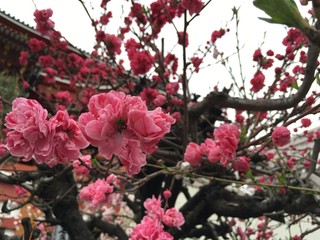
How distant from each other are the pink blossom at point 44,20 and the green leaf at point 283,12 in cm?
297

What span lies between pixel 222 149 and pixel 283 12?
1.36m

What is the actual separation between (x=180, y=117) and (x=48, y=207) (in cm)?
161

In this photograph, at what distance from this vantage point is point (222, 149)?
211 centimetres

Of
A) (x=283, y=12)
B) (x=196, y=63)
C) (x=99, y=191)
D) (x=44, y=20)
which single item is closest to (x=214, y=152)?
(x=99, y=191)

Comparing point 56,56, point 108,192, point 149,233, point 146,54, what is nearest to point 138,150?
point 149,233

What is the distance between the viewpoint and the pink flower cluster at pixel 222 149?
2.08m

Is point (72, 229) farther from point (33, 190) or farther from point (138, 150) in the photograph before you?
point (138, 150)

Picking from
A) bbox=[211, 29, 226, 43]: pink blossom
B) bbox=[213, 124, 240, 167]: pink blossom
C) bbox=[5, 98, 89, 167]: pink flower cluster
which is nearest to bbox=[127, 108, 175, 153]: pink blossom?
bbox=[5, 98, 89, 167]: pink flower cluster

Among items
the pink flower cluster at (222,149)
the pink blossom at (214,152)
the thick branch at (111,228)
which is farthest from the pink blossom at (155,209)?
the thick branch at (111,228)

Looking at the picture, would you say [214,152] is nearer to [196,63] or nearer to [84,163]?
[84,163]

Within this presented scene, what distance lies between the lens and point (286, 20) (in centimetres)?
83

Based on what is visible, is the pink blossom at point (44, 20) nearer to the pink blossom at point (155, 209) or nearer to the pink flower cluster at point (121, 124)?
the pink blossom at point (155, 209)

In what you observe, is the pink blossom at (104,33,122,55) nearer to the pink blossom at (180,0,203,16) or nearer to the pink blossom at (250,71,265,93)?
the pink blossom at (180,0,203,16)

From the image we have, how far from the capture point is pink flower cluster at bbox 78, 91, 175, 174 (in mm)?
974
